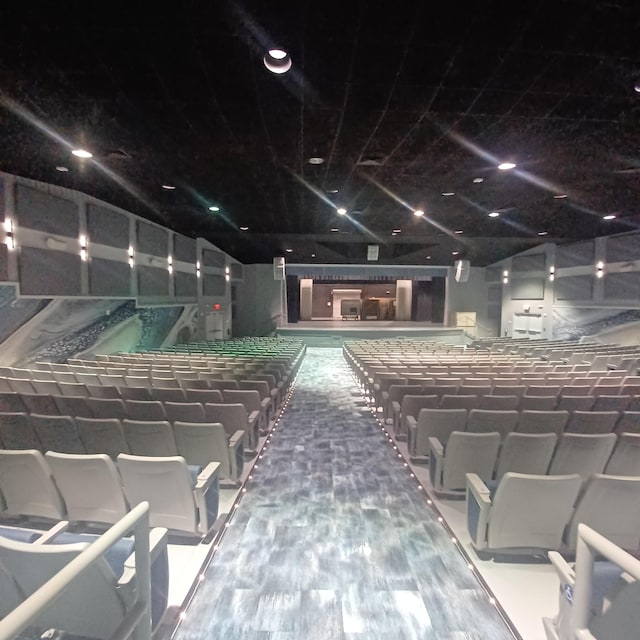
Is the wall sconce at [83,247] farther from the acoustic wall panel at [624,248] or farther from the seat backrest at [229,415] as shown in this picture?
the acoustic wall panel at [624,248]

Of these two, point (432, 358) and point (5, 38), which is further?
point (432, 358)

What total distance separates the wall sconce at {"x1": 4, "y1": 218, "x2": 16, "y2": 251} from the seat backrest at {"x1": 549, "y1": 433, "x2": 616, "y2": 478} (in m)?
8.80

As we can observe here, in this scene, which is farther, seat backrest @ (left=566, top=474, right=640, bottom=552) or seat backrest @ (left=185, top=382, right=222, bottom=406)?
seat backrest @ (left=185, top=382, right=222, bottom=406)

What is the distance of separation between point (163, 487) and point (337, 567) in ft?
4.69

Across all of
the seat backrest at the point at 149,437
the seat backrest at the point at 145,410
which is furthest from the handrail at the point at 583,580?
the seat backrest at the point at 145,410

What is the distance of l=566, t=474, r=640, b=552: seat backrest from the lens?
7.68 feet

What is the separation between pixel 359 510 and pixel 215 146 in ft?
17.0

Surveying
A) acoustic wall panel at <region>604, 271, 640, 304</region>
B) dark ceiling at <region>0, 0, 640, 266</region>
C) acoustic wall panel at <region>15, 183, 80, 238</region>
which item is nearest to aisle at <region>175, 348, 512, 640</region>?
dark ceiling at <region>0, 0, 640, 266</region>

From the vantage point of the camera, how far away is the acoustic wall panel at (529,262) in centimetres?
1714

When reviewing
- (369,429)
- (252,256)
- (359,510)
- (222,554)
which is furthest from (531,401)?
(252,256)

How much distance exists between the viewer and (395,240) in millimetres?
14891

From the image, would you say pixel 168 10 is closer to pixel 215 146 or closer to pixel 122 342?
pixel 215 146

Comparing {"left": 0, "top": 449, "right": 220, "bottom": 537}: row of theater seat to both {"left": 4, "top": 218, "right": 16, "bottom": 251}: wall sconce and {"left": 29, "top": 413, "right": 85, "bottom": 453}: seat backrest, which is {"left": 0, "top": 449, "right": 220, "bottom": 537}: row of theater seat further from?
{"left": 4, "top": 218, "right": 16, "bottom": 251}: wall sconce

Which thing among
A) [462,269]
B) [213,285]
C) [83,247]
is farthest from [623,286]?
[83,247]
